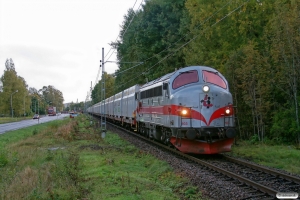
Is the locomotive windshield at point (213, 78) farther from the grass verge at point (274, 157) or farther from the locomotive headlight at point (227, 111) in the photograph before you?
the grass verge at point (274, 157)

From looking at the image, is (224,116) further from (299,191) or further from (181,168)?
(299,191)

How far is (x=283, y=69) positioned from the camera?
1855cm

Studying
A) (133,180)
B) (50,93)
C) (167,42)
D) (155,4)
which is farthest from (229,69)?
(50,93)

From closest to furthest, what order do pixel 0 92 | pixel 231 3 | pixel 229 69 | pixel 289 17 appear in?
pixel 289 17 < pixel 229 69 < pixel 231 3 < pixel 0 92

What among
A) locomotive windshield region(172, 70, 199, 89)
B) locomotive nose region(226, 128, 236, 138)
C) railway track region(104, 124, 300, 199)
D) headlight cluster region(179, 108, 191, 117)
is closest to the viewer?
railway track region(104, 124, 300, 199)

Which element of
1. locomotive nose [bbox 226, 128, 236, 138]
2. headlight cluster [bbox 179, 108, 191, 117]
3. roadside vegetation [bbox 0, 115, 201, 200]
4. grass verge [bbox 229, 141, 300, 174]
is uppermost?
headlight cluster [bbox 179, 108, 191, 117]

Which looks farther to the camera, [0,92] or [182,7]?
[0,92]

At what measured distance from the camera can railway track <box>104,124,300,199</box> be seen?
8.57 m

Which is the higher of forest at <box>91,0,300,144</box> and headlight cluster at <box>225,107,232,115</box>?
forest at <box>91,0,300,144</box>

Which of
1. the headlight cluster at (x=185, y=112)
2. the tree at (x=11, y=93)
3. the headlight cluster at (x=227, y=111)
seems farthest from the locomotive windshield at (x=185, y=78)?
the tree at (x=11, y=93)

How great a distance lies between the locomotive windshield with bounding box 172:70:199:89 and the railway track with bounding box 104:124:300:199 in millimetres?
3364

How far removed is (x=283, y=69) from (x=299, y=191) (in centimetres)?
1114

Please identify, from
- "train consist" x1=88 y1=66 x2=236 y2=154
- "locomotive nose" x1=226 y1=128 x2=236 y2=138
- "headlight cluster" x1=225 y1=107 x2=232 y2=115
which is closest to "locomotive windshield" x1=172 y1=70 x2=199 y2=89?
"train consist" x1=88 y1=66 x2=236 y2=154

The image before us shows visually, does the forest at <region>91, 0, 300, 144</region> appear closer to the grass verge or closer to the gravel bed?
the grass verge
